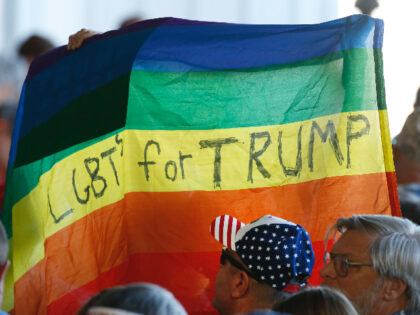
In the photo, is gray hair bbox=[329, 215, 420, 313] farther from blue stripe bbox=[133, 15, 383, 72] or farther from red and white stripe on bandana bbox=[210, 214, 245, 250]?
blue stripe bbox=[133, 15, 383, 72]

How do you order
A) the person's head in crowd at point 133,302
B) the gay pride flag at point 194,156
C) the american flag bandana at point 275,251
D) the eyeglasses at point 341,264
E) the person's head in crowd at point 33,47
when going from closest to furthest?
the person's head in crowd at point 133,302
the american flag bandana at point 275,251
the eyeglasses at point 341,264
the gay pride flag at point 194,156
the person's head in crowd at point 33,47

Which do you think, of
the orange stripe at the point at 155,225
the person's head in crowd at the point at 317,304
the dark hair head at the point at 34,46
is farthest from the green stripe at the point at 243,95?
the dark hair head at the point at 34,46

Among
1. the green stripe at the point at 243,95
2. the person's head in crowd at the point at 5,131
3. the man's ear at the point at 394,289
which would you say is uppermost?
the green stripe at the point at 243,95

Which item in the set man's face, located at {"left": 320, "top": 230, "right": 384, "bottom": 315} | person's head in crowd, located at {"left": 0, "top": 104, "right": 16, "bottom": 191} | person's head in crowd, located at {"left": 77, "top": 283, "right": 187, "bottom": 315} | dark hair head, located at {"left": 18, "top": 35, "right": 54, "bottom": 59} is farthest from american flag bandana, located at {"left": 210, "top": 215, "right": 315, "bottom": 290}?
dark hair head, located at {"left": 18, "top": 35, "right": 54, "bottom": 59}

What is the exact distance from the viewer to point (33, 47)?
3.21 meters

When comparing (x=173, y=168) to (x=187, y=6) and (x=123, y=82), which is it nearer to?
(x=123, y=82)

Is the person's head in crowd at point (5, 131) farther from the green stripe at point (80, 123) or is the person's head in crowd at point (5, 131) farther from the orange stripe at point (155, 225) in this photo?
the orange stripe at point (155, 225)

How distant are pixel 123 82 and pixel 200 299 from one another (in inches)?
27.3

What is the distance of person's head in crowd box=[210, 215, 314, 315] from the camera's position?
6.24ft

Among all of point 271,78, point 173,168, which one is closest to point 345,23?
point 271,78

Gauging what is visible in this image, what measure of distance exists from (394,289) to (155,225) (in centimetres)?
72

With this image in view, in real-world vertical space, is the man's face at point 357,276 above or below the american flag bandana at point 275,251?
below

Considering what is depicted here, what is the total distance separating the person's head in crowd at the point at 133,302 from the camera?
46.9 inches

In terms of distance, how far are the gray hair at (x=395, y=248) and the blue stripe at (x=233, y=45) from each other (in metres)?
0.53
